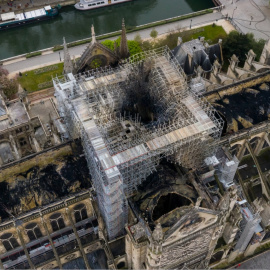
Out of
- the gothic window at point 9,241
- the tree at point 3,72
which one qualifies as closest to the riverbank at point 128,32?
the tree at point 3,72

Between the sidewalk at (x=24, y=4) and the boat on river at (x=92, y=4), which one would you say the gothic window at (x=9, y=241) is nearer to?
the sidewalk at (x=24, y=4)

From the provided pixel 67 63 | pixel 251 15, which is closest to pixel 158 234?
pixel 67 63

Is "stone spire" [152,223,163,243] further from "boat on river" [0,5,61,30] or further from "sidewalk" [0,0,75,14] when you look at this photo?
"sidewalk" [0,0,75,14]

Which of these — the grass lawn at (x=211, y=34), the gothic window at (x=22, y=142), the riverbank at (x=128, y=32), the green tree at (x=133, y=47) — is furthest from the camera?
the grass lawn at (x=211, y=34)

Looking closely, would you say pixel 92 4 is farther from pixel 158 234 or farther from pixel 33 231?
pixel 158 234

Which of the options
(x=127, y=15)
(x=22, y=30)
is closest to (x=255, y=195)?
(x=127, y=15)

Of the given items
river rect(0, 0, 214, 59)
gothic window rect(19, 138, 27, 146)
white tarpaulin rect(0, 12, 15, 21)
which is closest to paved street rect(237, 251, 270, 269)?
gothic window rect(19, 138, 27, 146)
